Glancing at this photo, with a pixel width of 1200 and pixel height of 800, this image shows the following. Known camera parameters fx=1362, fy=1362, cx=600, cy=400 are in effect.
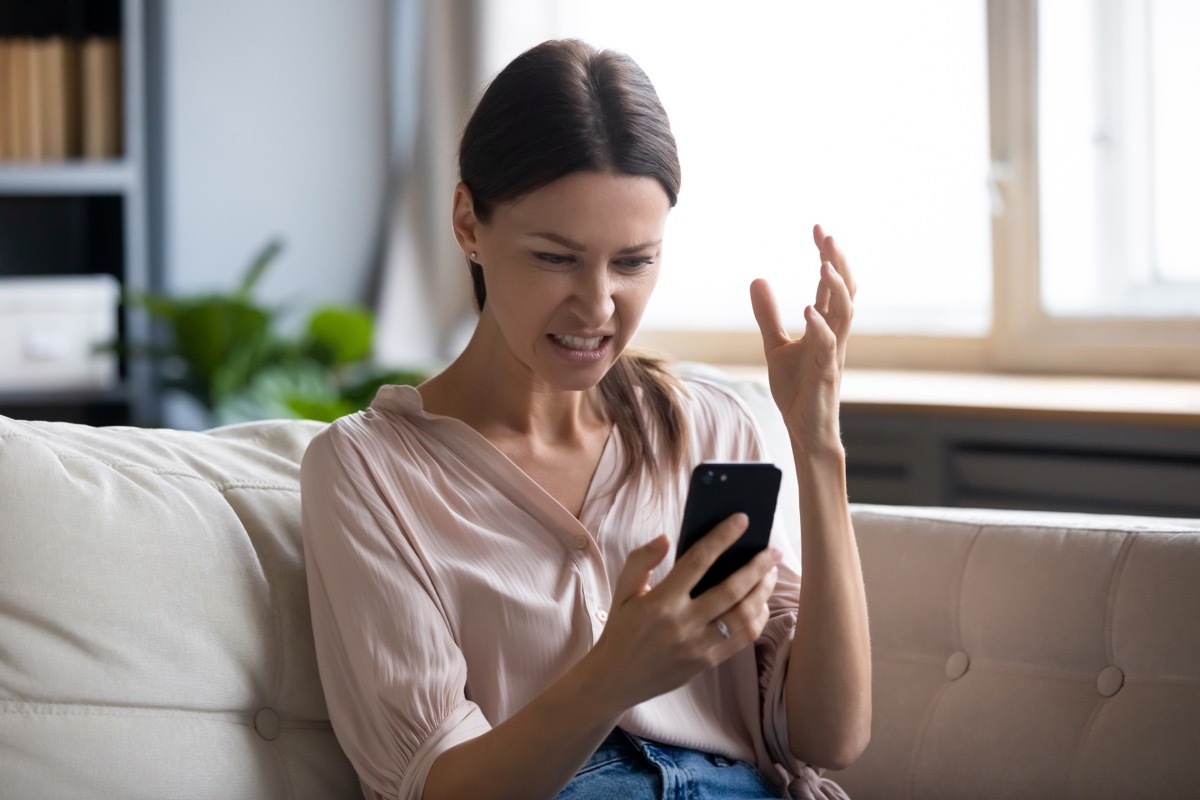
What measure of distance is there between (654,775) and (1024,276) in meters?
1.85

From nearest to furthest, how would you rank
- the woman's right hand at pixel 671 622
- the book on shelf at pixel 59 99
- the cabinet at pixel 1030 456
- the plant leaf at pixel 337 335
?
the woman's right hand at pixel 671 622
the cabinet at pixel 1030 456
the book on shelf at pixel 59 99
the plant leaf at pixel 337 335

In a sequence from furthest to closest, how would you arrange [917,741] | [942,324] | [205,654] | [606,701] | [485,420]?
[942,324] → [917,741] → [485,420] → [205,654] → [606,701]

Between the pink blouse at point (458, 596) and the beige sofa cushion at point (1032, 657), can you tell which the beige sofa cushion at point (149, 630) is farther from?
the beige sofa cushion at point (1032, 657)

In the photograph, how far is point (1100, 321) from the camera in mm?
2699

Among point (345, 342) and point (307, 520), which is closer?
point (307, 520)

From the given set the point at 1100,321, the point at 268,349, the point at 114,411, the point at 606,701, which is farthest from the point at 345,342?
the point at 606,701

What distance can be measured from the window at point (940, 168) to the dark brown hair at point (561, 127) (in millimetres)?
1657

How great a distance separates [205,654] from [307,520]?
5.9 inches

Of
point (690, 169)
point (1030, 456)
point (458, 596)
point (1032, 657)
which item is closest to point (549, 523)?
point (458, 596)

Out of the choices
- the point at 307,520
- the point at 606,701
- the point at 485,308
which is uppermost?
the point at 485,308

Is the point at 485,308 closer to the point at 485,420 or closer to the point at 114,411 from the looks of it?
the point at 485,420

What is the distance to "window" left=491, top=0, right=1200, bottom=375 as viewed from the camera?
263cm

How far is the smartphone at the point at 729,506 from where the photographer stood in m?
1.04

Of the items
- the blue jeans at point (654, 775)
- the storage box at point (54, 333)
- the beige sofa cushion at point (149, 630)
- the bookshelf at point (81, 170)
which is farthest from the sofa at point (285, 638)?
the bookshelf at point (81, 170)
